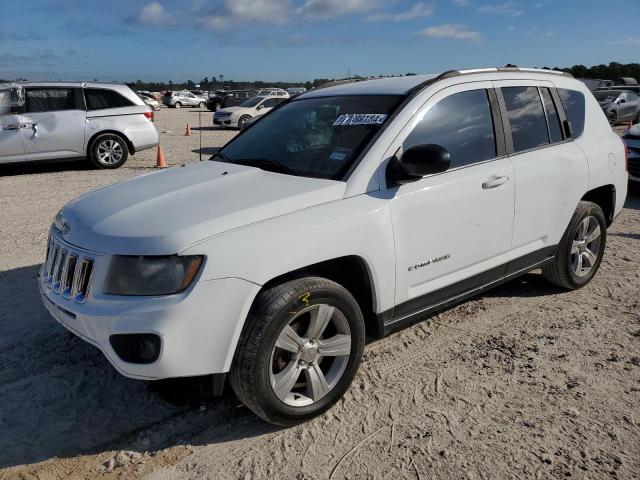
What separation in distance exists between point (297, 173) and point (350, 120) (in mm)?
517

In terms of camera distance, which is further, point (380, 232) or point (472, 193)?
point (472, 193)

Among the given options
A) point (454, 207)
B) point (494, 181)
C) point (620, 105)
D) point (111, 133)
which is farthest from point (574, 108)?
point (620, 105)

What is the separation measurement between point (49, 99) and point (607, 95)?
2075 cm

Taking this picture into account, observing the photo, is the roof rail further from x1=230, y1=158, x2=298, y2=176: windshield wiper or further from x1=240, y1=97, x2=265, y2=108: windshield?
x1=240, y1=97, x2=265, y2=108: windshield

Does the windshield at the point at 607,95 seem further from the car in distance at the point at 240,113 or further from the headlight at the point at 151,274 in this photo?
the headlight at the point at 151,274

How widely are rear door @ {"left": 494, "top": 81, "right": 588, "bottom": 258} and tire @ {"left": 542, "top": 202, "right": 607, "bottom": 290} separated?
0.13 meters

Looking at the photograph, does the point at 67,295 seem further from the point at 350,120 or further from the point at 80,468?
the point at 350,120

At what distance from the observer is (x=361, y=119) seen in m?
3.44

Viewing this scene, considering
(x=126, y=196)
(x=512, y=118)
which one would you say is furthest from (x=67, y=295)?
(x=512, y=118)

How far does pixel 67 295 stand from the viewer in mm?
2785

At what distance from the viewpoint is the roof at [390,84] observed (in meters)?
3.60

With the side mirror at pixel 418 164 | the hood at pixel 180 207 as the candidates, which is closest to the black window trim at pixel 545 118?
the side mirror at pixel 418 164

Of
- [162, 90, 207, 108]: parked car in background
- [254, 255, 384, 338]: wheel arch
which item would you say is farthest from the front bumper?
[162, 90, 207, 108]: parked car in background

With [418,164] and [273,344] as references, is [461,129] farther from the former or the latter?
[273,344]
